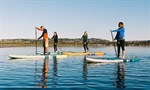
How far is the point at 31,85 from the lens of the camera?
39.4 ft

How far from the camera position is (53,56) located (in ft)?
94.7

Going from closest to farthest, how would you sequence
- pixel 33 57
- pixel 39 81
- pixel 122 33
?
pixel 39 81
pixel 122 33
pixel 33 57

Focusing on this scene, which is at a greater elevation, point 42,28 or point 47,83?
point 42,28

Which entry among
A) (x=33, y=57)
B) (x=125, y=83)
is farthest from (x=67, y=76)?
(x=33, y=57)

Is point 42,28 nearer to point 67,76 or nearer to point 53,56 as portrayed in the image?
point 53,56

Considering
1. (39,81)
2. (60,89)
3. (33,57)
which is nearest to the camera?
(60,89)

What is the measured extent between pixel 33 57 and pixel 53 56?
2089 mm

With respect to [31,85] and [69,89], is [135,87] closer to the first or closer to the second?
[69,89]

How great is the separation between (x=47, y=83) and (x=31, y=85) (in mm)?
739

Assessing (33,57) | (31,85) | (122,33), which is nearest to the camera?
(31,85)

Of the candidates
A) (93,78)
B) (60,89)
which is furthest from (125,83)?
(60,89)

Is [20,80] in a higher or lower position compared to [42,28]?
lower

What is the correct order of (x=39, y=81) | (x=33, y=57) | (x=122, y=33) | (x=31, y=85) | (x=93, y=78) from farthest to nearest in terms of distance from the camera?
1. (x=33, y=57)
2. (x=122, y=33)
3. (x=93, y=78)
4. (x=39, y=81)
5. (x=31, y=85)

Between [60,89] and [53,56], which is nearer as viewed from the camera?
[60,89]
